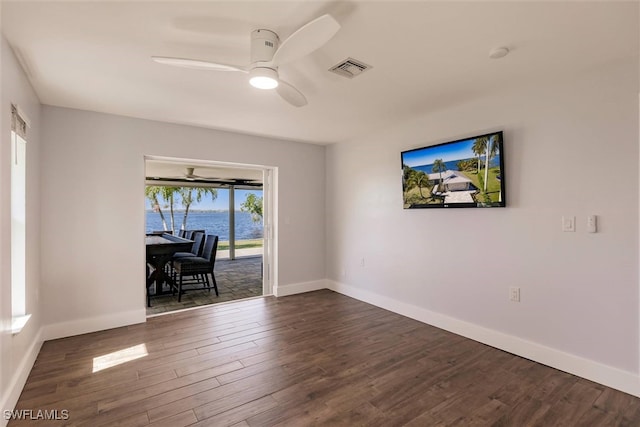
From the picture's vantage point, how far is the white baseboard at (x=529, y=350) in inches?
87.3

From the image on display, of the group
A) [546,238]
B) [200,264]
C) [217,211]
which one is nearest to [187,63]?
[546,238]

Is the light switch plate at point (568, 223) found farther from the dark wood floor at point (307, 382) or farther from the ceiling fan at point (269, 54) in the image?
the ceiling fan at point (269, 54)

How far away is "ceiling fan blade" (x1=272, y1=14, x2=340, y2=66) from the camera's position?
1469 millimetres

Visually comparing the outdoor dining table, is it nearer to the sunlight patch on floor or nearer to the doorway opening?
the doorway opening

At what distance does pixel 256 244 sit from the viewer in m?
9.74

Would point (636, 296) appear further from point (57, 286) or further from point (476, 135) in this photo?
point (57, 286)

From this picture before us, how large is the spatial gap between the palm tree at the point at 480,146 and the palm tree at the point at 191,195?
7546mm

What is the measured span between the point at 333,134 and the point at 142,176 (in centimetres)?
244

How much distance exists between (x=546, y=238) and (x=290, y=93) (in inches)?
93.3

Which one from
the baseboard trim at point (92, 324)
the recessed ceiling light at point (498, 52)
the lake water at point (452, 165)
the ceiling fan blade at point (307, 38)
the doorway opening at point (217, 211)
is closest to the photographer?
the ceiling fan blade at point (307, 38)

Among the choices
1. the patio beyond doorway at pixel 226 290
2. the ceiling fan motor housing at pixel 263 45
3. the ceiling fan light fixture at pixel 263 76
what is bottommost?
the patio beyond doorway at pixel 226 290

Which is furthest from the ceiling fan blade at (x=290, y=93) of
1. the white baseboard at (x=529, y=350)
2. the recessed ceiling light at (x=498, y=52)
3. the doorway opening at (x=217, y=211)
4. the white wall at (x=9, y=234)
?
the doorway opening at (x=217, y=211)

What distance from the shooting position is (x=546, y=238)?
2586 millimetres

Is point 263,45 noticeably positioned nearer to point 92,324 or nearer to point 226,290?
point 92,324
